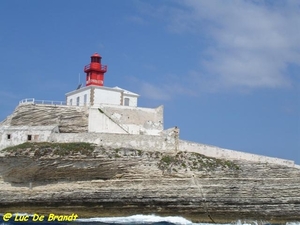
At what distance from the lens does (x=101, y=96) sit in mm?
36812

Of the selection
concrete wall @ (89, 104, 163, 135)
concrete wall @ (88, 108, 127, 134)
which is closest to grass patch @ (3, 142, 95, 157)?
concrete wall @ (88, 108, 127, 134)

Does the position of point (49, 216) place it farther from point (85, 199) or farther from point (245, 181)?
point (245, 181)

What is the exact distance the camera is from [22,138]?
32219mm

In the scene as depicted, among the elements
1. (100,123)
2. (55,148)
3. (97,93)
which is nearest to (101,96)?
(97,93)

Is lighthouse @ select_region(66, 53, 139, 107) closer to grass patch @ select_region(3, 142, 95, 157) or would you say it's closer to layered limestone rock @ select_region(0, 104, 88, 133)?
layered limestone rock @ select_region(0, 104, 88, 133)

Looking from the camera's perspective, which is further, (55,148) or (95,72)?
(95,72)

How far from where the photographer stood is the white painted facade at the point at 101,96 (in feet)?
120

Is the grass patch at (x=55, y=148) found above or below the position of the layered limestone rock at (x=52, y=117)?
below

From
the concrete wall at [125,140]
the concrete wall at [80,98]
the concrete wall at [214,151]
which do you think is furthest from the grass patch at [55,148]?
the concrete wall at [80,98]

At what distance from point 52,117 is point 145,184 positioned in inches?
352

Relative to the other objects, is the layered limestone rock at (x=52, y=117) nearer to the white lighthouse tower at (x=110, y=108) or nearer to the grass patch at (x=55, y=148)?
the white lighthouse tower at (x=110, y=108)

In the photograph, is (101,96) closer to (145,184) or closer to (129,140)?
(129,140)

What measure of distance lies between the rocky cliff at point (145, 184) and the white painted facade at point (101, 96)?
23.9ft

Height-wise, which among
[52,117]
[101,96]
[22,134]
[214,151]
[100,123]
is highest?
[101,96]
